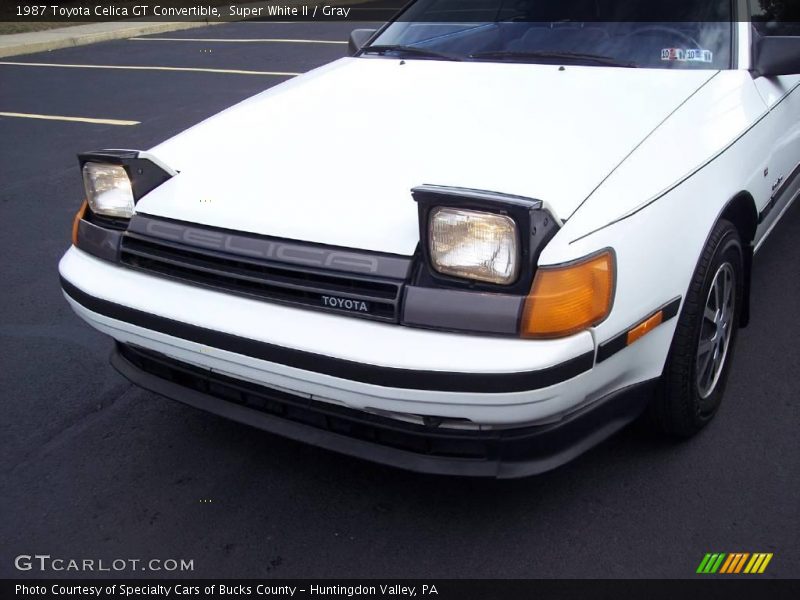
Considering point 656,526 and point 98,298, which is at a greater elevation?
point 98,298

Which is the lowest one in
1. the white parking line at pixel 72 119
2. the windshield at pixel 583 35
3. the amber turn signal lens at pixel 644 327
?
the amber turn signal lens at pixel 644 327

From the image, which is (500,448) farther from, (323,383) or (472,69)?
(472,69)

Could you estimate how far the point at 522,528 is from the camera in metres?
2.50

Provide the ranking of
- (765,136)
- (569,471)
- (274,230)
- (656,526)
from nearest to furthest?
1. (274,230)
2. (656,526)
3. (569,471)
4. (765,136)

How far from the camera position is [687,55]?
301 centimetres

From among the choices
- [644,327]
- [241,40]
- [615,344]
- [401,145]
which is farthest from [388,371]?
[241,40]

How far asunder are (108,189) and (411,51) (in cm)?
141

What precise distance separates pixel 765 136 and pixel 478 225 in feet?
4.97

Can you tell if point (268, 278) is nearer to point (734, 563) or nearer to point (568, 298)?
point (568, 298)

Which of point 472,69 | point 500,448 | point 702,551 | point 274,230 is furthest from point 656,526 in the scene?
point 472,69

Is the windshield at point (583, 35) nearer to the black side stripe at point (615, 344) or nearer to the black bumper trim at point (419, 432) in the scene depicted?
the black side stripe at point (615, 344)

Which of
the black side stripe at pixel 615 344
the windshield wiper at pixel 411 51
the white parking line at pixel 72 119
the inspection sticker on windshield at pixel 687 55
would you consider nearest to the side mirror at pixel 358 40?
the windshield wiper at pixel 411 51

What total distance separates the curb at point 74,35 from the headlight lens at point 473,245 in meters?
12.3
